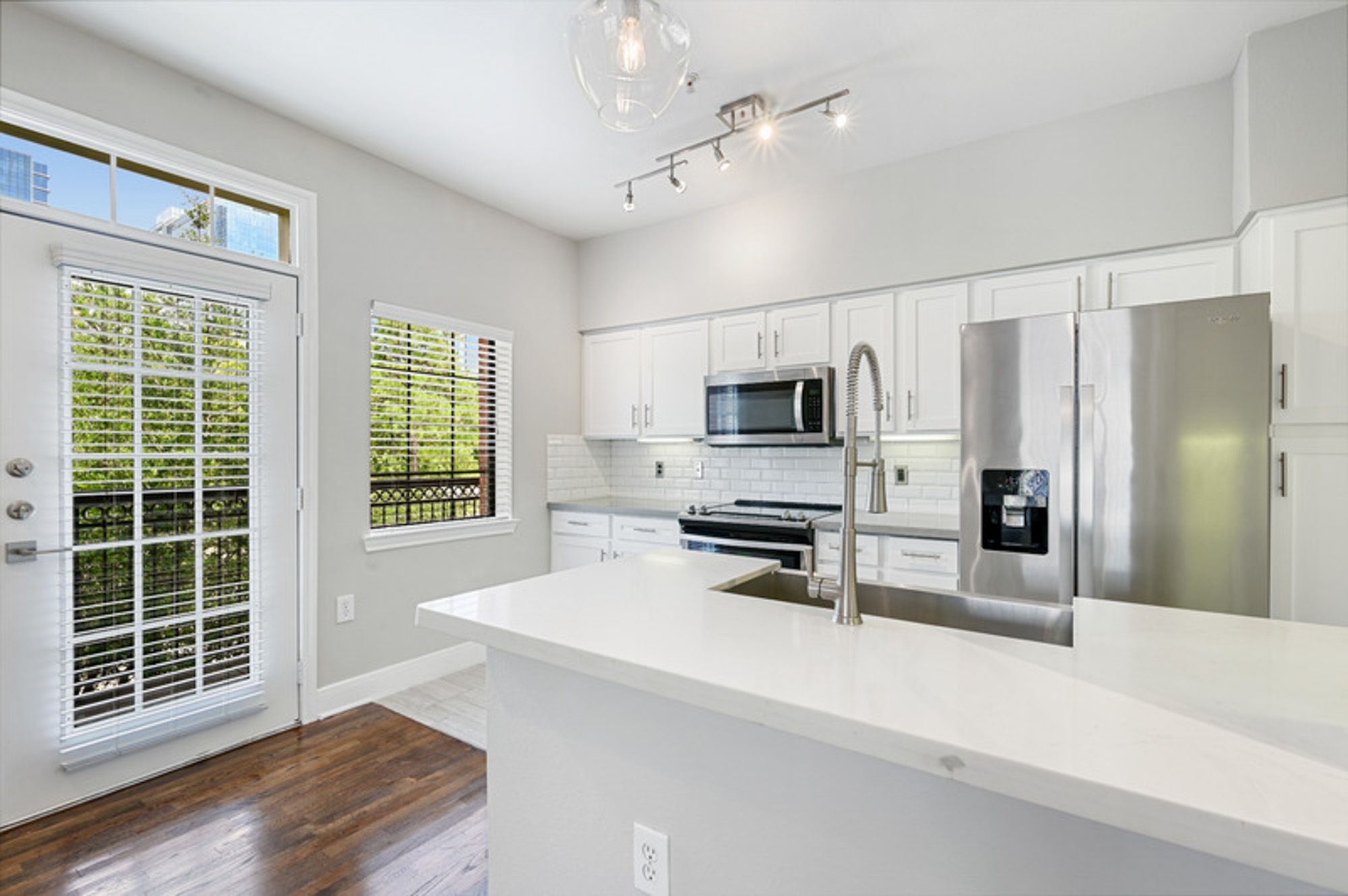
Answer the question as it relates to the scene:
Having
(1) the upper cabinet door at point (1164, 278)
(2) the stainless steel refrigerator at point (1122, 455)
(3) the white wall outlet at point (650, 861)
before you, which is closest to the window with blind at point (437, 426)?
(3) the white wall outlet at point (650, 861)

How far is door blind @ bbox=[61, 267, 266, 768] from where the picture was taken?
2.17 meters

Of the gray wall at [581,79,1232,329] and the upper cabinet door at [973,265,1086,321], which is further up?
the gray wall at [581,79,1232,329]

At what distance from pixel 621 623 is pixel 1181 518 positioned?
2100 mm

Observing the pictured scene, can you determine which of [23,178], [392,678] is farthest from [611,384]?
[23,178]

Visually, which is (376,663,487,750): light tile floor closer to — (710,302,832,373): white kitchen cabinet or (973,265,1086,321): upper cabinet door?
(710,302,832,373): white kitchen cabinet

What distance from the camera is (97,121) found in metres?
2.23

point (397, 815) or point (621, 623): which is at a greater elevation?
point (621, 623)

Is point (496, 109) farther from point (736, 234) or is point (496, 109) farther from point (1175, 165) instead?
point (1175, 165)

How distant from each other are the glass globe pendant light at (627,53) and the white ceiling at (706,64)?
2.82ft

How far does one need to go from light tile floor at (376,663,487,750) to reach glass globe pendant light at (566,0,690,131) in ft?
7.30

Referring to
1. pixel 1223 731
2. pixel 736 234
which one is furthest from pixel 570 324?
pixel 1223 731

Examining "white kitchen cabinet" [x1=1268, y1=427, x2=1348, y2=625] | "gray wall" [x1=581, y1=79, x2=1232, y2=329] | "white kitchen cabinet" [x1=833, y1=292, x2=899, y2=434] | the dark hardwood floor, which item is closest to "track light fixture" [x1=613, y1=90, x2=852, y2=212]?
"gray wall" [x1=581, y1=79, x2=1232, y2=329]

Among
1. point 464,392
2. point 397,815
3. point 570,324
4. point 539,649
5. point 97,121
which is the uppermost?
point 97,121

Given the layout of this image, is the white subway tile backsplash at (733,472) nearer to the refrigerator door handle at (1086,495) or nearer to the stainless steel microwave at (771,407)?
the stainless steel microwave at (771,407)
